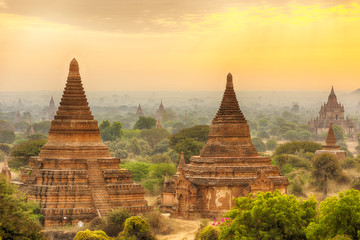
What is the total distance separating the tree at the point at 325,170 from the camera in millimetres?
58750

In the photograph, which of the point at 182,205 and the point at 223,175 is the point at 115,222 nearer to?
the point at 182,205

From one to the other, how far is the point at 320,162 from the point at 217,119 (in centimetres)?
1448

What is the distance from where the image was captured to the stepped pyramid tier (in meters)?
39.5

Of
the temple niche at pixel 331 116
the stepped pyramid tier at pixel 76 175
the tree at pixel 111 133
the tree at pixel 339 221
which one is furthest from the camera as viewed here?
the temple niche at pixel 331 116

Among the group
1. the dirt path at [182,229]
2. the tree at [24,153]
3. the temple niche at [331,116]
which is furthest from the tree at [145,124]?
the dirt path at [182,229]

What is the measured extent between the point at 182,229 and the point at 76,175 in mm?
4918

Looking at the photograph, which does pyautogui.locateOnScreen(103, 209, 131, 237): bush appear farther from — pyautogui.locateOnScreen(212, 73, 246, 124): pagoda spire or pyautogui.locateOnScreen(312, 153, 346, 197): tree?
pyautogui.locateOnScreen(312, 153, 346, 197): tree

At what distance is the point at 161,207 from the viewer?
4703 centimetres

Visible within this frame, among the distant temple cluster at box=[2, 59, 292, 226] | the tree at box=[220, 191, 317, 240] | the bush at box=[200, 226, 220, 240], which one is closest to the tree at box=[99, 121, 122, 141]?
the distant temple cluster at box=[2, 59, 292, 226]

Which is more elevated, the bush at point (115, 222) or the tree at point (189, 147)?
the tree at point (189, 147)

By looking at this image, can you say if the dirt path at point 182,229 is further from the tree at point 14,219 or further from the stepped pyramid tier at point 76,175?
the tree at point 14,219

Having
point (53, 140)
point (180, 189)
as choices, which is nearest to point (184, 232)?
point (180, 189)

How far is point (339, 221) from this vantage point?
92.4 ft

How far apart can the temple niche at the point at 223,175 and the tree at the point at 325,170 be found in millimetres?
13442
